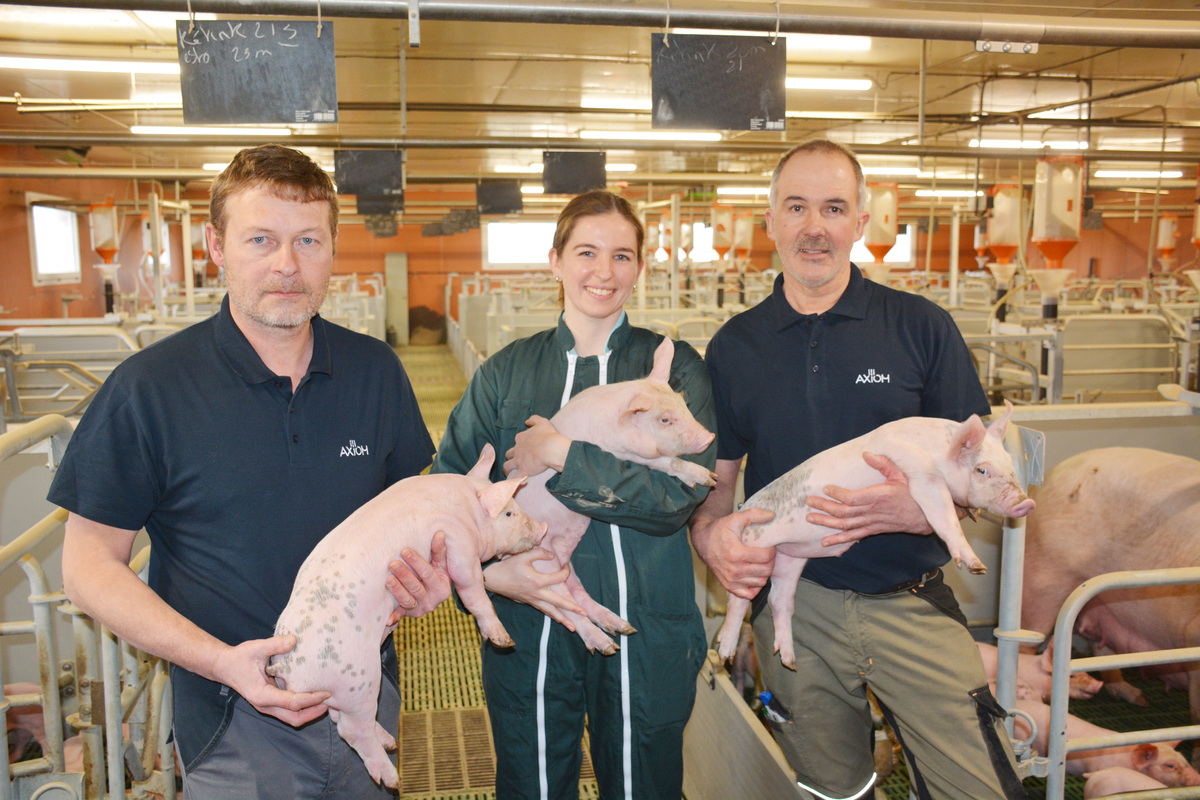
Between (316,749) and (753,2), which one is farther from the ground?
(753,2)

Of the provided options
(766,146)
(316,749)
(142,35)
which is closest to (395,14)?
(316,749)

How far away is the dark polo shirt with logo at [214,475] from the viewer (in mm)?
1554

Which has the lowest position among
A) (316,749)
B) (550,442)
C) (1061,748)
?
(1061,748)

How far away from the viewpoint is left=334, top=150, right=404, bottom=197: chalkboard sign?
520 cm

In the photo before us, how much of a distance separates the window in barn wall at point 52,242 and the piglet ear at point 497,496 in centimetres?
1456

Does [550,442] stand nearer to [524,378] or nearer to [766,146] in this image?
[524,378]

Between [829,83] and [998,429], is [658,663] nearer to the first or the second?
[998,429]

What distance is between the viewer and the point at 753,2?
8.05 feet

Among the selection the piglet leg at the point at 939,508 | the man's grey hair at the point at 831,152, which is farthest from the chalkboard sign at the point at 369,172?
the piglet leg at the point at 939,508

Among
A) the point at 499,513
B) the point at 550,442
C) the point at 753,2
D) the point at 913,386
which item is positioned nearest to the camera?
the point at 499,513

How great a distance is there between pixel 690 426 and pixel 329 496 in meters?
0.79

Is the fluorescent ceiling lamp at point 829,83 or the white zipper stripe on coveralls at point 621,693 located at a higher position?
the fluorescent ceiling lamp at point 829,83

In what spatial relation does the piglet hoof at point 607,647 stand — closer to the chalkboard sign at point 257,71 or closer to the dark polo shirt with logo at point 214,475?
the dark polo shirt with logo at point 214,475

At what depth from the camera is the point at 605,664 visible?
2.04m
